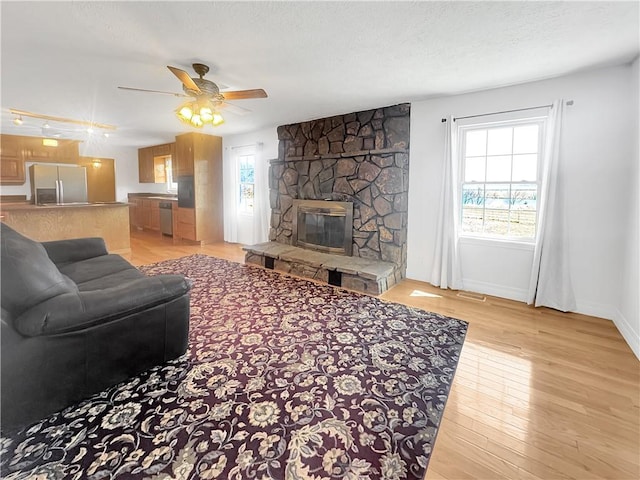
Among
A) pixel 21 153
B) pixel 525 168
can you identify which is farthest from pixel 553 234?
pixel 21 153

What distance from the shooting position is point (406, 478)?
1356mm

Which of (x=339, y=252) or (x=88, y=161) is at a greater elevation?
Result: (x=88, y=161)

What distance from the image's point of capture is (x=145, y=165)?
832 centimetres

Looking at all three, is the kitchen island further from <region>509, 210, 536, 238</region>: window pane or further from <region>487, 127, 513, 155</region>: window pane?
<region>509, 210, 536, 238</region>: window pane

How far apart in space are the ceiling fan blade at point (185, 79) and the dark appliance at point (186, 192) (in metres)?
3.95

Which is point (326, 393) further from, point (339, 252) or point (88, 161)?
point (88, 161)

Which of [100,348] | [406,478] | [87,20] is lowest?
[406,478]

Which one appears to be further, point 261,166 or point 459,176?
point 261,166

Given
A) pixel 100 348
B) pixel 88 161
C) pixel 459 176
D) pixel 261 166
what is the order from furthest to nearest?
pixel 88 161 < pixel 261 166 < pixel 459 176 < pixel 100 348

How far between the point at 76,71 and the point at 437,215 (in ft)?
14.1

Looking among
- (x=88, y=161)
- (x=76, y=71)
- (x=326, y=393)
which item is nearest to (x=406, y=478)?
(x=326, y=393)

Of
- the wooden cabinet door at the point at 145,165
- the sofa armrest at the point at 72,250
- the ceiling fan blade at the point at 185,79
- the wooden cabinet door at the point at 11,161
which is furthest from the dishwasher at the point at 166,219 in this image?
the ceiling fan blade at the point at 185,79

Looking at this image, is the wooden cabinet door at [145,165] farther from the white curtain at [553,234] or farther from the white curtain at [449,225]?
the white curtain at [553,234]

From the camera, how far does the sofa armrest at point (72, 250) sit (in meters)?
2.96
